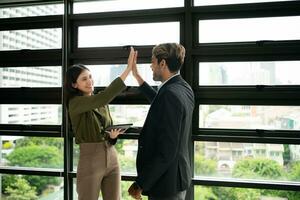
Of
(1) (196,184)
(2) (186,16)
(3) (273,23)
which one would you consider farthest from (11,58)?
(3) (273,23)

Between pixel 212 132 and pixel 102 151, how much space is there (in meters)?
0.92

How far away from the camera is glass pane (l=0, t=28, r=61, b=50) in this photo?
288cm

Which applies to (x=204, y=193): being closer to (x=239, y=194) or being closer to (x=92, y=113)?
(x=239, y=194)

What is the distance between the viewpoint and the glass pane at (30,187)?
2896 mm

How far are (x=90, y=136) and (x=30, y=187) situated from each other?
4.18 feet

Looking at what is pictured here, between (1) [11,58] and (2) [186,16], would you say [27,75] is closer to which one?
(1) [11,58]

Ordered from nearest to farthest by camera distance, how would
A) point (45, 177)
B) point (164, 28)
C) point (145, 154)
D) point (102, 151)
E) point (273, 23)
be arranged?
point (145, 154) → point (102, 151) → point (273, 23) → point (164, 28) → point (45, 177)

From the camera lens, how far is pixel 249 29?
2441 millimetres

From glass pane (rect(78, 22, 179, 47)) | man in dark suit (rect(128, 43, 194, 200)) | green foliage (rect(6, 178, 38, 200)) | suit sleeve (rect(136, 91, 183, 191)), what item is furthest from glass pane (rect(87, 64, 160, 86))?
green foliage (rect(6, 178, 38, 200))

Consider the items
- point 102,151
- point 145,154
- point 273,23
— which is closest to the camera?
point 145,154

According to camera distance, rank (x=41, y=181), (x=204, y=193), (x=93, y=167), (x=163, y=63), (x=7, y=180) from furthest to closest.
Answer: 1. (x=7, y=180)
2. (x=41, y=181)
3. (x=204, y=193)
4. (x=93, y=167)
5. (x=163, y=63)

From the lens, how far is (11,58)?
2.97 m

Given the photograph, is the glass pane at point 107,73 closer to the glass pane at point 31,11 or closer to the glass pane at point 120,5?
the glass pane at point 120,5

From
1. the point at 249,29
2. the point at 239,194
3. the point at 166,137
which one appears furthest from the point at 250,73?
the point at 166,137
